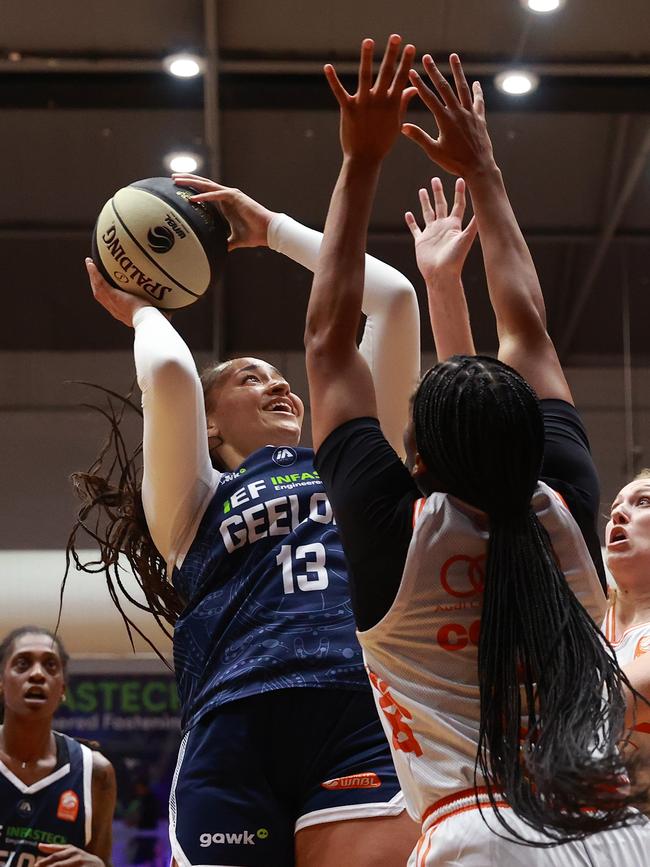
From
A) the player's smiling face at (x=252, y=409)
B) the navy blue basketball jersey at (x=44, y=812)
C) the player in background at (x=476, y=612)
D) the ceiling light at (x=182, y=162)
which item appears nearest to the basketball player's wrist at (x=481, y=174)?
the player in background at (x=476, y=612)

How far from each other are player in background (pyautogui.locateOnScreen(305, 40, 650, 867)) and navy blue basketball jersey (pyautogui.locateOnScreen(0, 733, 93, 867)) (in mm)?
3329

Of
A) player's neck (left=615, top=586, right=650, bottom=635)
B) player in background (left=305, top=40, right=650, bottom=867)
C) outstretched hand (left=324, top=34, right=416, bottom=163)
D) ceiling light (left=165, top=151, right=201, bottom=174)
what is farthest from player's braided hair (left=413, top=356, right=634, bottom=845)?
ceiling light (left=165, top=151, right=201, bottom=174)

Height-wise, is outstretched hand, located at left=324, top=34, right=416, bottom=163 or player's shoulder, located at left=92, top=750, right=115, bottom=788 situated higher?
outstretched hand, located at left=324, top=34, right=416, bottom=163

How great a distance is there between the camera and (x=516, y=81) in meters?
7.00

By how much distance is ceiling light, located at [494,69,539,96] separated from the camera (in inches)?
274

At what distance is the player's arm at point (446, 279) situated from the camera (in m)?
2.22

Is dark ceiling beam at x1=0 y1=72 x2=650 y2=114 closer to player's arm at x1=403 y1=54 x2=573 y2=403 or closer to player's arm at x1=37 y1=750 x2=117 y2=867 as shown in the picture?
player's arm at x1=37 y1=750 x2=117 y2=867

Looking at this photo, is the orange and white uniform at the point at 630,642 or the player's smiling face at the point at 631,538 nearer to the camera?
the orange and white uniform at the point at 630,642

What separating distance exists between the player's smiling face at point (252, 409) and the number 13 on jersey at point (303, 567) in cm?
46

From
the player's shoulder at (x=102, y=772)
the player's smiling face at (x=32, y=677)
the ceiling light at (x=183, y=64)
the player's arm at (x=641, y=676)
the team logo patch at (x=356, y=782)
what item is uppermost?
the ceiling light at (x=183, y=64)

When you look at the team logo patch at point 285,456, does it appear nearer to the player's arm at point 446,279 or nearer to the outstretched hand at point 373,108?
the player's arm at point 446,279

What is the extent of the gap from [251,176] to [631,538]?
532cm

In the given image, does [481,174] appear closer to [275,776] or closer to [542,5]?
[275,776]

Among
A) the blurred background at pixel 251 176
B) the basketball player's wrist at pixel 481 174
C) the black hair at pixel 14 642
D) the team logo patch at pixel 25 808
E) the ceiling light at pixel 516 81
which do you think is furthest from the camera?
the ceiling light at pixel 516 81
